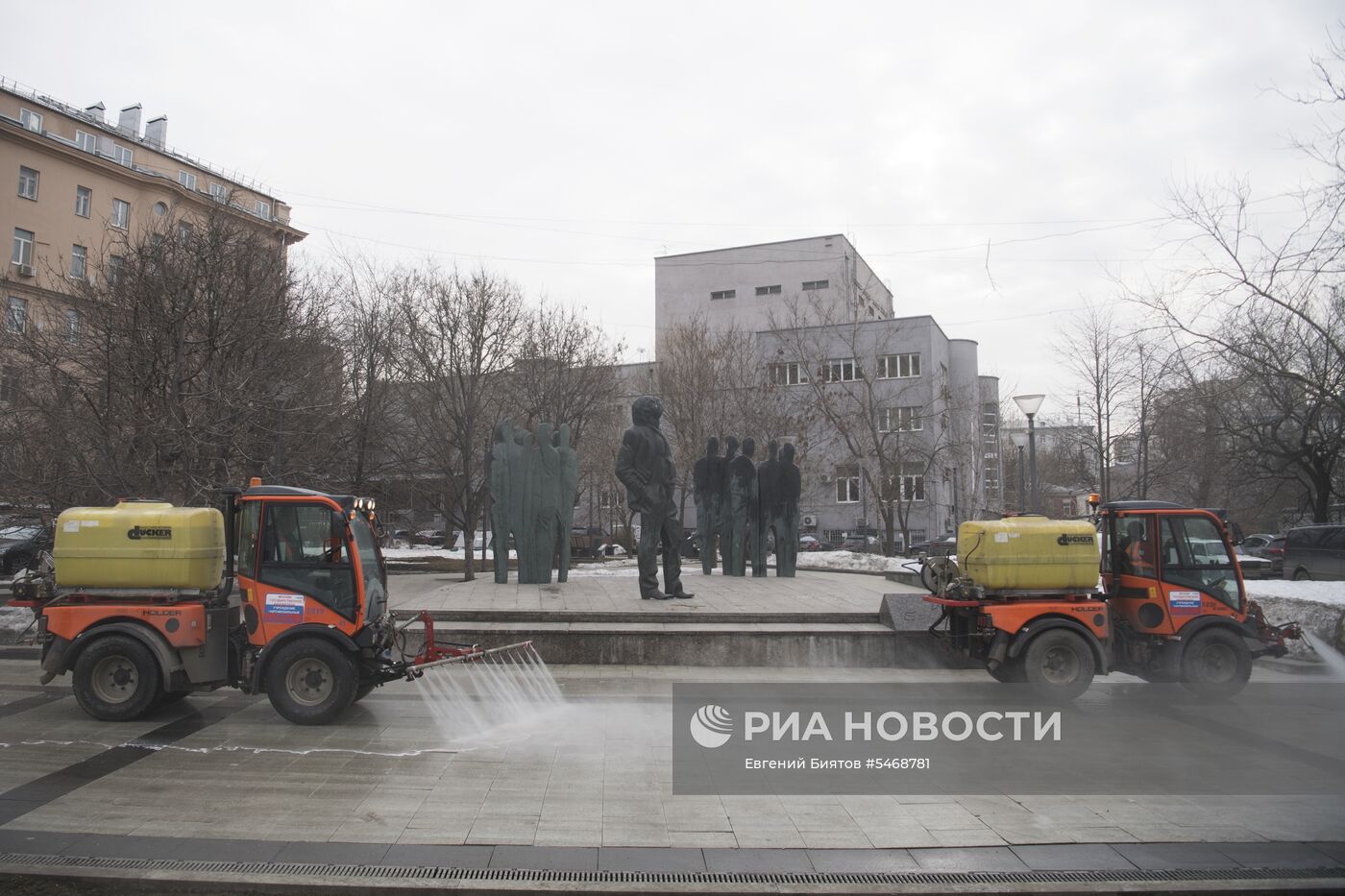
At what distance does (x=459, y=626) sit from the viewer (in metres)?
11.6

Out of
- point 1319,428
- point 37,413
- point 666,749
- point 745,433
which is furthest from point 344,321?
point 1319,428

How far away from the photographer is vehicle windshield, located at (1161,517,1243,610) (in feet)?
31.0

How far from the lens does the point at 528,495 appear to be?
1590cm

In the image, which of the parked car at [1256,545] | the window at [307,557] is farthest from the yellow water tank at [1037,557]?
the parked car at [1256,545]

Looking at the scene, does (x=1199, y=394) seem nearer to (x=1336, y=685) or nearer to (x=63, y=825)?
(x=1336, y=685)

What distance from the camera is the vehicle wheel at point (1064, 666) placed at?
910cm

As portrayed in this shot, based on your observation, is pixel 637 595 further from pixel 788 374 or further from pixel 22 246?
pixel 22 246

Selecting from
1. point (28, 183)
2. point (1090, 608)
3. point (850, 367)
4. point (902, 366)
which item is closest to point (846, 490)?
point (850, 367)

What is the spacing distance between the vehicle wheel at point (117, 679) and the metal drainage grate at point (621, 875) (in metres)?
3.13

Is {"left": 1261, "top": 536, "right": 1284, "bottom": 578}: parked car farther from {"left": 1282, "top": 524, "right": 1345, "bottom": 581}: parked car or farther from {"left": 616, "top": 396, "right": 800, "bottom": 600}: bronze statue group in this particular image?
{"left": 616, "top": 396, "right": 800, "bottom": 600}: bronze statue group

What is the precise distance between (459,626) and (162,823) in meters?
Answer: 6.00

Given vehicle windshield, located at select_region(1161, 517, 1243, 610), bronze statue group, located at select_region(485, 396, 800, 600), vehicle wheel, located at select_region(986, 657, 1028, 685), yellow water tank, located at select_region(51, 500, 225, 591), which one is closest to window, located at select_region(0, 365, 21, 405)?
bronze statue group, located at select_region(485, 396, 800, 600)

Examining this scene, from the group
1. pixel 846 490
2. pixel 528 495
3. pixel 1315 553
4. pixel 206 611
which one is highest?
pixel 846 490

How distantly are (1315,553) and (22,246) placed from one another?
50523 mm
